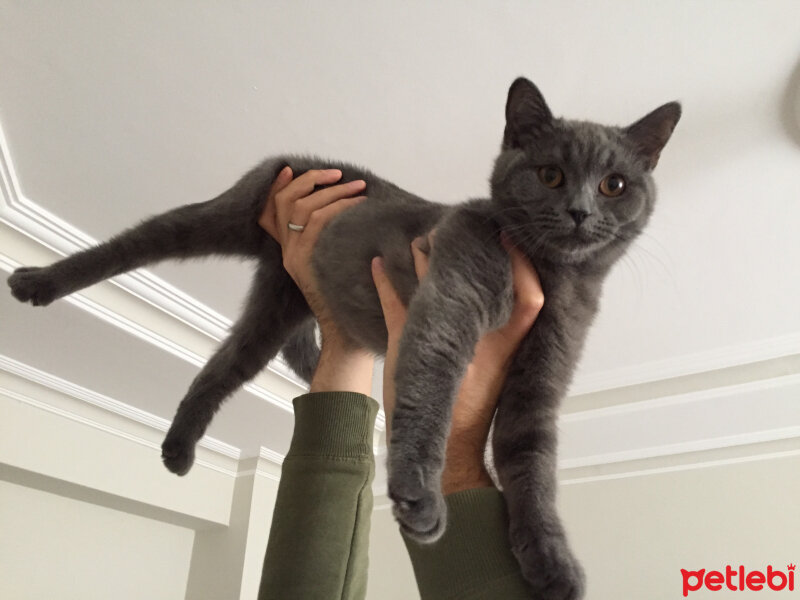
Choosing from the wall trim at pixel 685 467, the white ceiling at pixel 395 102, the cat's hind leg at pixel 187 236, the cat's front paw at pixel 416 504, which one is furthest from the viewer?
the wall trim at pixel 685 467

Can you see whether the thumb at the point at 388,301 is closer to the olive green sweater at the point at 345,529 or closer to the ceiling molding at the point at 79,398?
the olive green sweater at the point at 345,529

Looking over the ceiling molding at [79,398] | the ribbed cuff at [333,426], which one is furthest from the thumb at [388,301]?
the ceiling molding at [79,398]

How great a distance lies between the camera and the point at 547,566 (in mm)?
833

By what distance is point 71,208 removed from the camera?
2.09m

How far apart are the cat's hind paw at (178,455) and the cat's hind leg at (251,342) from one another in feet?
0.10

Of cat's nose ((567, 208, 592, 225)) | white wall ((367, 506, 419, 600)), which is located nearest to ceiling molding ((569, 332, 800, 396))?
white wall ((367, 506, 419, 600))

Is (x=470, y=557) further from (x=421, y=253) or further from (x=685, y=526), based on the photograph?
(x=685, y=526)

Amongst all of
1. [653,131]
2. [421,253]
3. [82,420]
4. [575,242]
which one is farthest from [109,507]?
[653,131]

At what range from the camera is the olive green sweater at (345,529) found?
0.80 metres

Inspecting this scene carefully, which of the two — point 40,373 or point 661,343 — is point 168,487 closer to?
point 40,373

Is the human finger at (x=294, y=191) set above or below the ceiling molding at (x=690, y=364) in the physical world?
below

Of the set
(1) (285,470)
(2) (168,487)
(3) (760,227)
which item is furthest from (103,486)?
(3) (760,227)

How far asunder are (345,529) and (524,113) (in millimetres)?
763

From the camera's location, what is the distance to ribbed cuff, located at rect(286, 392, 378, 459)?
3.26 ft
